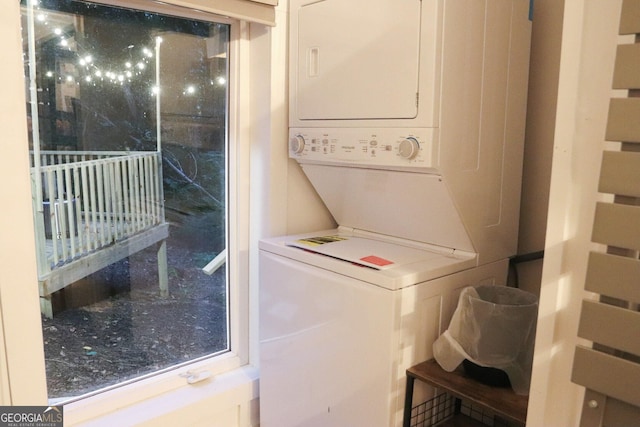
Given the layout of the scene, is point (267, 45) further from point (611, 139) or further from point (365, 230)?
point (611, 139)

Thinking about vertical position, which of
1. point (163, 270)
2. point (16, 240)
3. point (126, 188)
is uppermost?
point (126, 188)

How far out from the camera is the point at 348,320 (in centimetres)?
146

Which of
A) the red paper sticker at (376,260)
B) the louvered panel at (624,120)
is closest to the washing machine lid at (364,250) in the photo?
the red paper sticker at (376,260)

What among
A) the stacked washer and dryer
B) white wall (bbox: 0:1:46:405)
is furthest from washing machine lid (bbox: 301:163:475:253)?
white wall (bbox: 0:1:46:405)

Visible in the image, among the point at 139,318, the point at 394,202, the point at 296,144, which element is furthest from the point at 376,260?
the point at 139,318

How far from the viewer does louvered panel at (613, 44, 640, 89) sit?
770mm

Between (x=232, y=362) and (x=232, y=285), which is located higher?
(x=232, y=285)

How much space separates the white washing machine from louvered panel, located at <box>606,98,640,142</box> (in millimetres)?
683

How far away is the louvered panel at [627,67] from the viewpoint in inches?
30.3

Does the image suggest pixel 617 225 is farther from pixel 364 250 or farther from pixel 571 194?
pixel 364 250

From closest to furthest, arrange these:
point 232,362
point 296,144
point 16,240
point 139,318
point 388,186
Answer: point 16,240, point 388,186, point 296,144, point 139,318, point 232,362

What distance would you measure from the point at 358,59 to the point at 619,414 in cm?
118

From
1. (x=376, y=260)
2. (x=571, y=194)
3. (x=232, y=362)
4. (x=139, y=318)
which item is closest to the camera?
(x=571, y=194)

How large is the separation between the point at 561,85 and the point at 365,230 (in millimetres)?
1068
